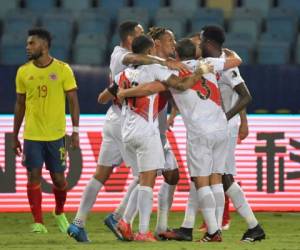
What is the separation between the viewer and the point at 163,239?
1241cm

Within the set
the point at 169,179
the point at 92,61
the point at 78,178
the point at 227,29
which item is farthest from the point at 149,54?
the point at 227,29

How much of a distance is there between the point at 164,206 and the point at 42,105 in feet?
5.63

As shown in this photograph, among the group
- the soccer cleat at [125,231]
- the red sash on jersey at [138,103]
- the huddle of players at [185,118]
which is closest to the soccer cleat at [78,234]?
the huddle of players at [185,118]

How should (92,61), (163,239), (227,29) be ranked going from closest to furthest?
(163,239), (92,61), (227,29)

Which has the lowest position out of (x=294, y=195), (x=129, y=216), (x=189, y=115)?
(x=294, y=195)

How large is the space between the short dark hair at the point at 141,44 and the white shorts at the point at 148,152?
29.0 inches

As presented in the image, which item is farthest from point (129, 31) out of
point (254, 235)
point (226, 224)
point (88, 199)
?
point (226, 224)

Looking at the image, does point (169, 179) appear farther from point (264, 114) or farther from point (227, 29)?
point (227, 29)

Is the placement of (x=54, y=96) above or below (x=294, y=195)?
above

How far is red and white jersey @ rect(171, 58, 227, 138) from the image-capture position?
1170 centimetres

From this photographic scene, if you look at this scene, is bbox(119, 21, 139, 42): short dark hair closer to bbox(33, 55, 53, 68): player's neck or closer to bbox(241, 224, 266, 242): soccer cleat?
bbox(33, 55, 53, 68): player's neck

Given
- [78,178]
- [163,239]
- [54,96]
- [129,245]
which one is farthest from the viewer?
[78,178]

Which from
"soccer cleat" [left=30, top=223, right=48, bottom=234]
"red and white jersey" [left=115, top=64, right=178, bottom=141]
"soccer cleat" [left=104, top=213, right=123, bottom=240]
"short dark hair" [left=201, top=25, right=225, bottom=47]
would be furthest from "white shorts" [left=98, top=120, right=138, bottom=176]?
"soccer cleat" [left=30, top=223, right=48, bottom=234]

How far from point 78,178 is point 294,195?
2.63 m
